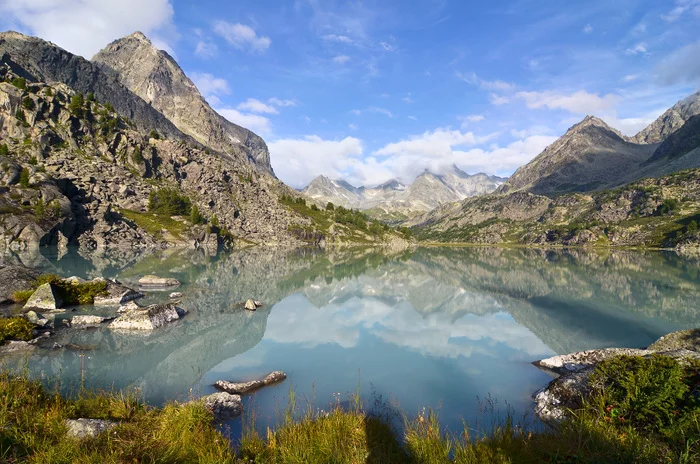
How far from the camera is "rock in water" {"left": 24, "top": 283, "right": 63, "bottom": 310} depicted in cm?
3228

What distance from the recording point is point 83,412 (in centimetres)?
1174

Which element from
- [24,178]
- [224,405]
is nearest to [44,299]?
[224,405]

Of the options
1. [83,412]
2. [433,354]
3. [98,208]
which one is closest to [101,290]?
[83,412]

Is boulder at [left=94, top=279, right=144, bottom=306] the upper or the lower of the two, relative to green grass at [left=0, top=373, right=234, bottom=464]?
lower

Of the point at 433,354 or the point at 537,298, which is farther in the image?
the point at 537,298

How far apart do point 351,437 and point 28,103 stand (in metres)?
245

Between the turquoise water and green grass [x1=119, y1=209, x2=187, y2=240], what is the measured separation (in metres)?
105

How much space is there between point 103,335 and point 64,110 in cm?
23409

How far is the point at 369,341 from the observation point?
3136 centimetres

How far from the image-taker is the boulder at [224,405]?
48.8 feet

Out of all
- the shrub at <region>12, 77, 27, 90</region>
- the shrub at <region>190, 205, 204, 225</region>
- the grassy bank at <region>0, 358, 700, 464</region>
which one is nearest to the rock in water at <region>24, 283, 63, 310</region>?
the grassy bank at <region>0, 358, 700, 464</region>

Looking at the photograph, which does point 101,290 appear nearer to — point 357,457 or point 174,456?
point 174,456

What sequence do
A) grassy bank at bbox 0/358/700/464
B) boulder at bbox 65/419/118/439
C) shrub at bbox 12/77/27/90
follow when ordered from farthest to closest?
1. shrub at bbox 12/77/27/90
2. boulder at bbox 65/419/118/439
3. grassy bank at bbox 0/358/700/464

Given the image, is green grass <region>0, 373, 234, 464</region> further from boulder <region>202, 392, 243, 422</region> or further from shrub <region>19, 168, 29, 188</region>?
shrub <region>19, 168, 29, 188</region>
